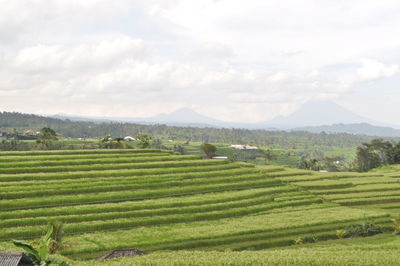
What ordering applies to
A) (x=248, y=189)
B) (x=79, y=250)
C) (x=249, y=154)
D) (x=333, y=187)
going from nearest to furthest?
(x=79, y=250) < (x=248, y=189) < (x=333, y=187) < (x=249, y=154)

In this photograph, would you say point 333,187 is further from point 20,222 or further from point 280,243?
point 20,222

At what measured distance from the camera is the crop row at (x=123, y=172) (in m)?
51.4

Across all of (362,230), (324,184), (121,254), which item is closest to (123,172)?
(121,254)

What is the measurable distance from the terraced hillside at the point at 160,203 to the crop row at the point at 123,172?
0.13 m

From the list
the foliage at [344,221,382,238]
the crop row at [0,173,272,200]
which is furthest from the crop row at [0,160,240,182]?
the foliage at [344,221,382,238]

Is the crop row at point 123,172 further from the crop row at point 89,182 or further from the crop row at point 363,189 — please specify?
the crop row at point 363,189

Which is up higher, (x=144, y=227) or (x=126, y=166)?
(x=126, y=166)

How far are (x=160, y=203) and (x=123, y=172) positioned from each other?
11.7m

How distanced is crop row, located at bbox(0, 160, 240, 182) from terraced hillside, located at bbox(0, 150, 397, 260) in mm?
133

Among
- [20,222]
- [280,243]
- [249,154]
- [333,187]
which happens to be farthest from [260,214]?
[249,154]

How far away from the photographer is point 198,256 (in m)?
26.3

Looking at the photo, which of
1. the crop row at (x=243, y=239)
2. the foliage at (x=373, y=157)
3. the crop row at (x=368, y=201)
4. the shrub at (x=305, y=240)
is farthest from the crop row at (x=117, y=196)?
the foliage at (x=373, y=157)

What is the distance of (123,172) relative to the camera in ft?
185

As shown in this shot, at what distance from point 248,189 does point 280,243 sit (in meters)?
20.1
